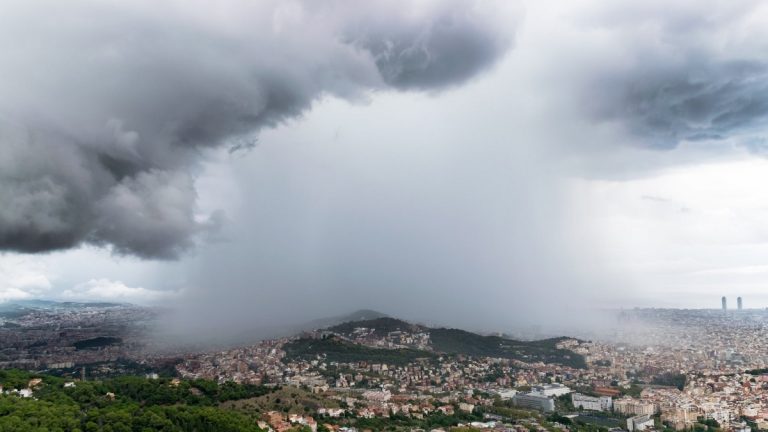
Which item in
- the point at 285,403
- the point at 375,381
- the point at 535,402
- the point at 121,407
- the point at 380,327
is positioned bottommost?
the point at 535,402

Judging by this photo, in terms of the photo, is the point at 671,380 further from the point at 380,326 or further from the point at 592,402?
the point at 380,326

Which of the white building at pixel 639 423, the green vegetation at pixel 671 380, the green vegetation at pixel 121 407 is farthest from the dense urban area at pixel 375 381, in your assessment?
the green vegetation at pixel 671 380

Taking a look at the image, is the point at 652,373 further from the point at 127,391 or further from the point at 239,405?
the point at 127,391

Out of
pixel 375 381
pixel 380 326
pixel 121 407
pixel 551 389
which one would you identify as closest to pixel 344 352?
pixel 375 381

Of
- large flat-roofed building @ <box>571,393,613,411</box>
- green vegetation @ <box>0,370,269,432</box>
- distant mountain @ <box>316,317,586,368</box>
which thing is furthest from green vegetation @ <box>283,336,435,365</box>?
green vegetation @ <box>0,370,269,432</box>

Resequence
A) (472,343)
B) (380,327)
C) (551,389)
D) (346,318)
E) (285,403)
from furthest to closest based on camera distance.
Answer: (346,318), (380,327), (472,343), (551,389), (285,403)

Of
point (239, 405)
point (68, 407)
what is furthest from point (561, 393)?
point (68, 407)

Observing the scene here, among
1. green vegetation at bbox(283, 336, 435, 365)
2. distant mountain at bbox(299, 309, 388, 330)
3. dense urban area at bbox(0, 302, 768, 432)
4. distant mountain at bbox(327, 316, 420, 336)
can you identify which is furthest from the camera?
distant mountain at bbox(299, 309, 388, 330)

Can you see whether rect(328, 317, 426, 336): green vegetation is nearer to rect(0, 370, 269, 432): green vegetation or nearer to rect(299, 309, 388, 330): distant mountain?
rect(299, 309, 388, 330): distant mountain
